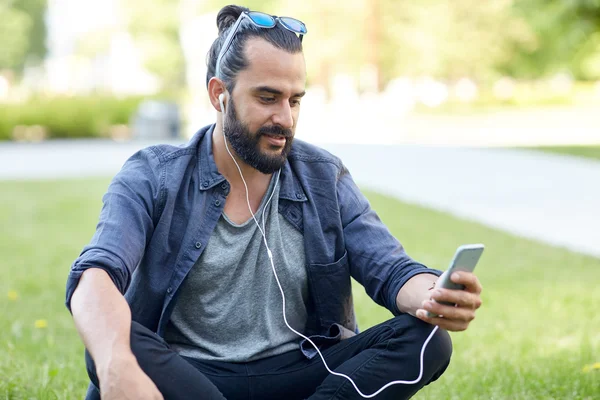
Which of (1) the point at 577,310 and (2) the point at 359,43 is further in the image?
(2) the point at 359,43

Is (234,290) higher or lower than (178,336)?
higher

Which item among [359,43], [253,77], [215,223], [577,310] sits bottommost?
[359,43]

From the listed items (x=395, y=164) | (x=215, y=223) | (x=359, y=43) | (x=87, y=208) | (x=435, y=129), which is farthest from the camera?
(x=359, y=43)

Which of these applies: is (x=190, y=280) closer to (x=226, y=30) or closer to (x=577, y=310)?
(x=226, y=30)

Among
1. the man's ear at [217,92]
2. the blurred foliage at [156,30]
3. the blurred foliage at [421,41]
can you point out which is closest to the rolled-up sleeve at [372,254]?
the man's ear at [217,92]

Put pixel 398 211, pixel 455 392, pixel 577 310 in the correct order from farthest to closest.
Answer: pixel 398 211
pixel 577 310
pixel 455 392

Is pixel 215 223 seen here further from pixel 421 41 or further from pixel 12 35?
pixel 12 35

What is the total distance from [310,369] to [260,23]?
4.04 ft

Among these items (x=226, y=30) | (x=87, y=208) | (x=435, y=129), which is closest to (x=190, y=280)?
(x=226, y=30)

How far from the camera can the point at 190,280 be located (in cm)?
317

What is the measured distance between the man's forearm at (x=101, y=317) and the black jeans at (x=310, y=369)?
0.32 feet

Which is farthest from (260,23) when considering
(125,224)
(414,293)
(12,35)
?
(12,35)

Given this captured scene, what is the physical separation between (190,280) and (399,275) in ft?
2.38

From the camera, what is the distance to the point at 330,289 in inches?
131
